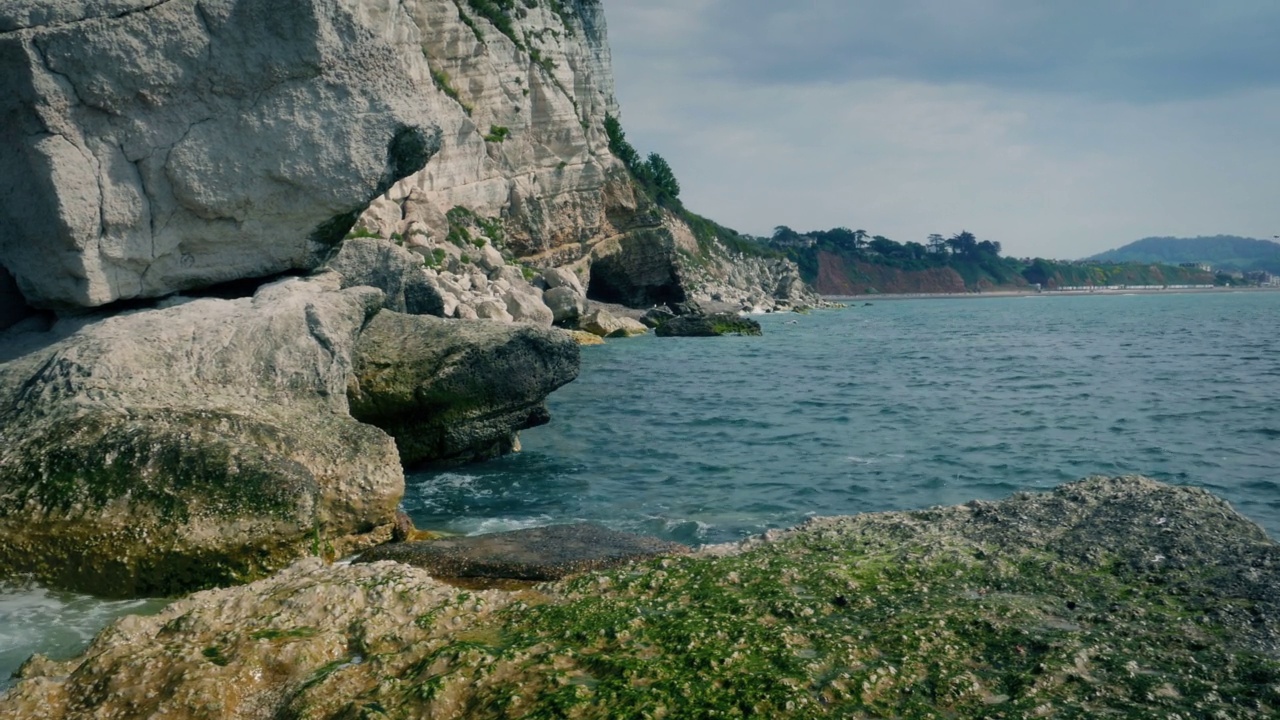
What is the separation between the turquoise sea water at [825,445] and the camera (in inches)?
417

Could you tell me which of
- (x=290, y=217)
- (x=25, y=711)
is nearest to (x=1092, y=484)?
(x=25, y=711)

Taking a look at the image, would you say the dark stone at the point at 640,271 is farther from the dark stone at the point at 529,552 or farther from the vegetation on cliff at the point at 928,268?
the vegetation on cliff at the point at 928,268

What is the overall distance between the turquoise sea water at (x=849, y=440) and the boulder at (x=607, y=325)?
11024mm

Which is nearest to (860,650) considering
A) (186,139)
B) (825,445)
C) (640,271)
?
(186,139)

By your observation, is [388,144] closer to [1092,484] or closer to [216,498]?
[216,498]

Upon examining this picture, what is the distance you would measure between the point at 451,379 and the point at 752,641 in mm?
7627

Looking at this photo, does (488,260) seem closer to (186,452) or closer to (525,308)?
(525,308)

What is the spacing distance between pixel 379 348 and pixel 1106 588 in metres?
8.85

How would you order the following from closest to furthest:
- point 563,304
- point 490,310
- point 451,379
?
point 451,379 < point 490,310 < point 563,304

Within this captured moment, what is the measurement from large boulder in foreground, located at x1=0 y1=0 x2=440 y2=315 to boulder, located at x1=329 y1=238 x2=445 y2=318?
12.1 ft

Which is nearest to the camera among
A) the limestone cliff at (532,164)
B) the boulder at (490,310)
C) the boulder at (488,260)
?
the boulder at (490,310)

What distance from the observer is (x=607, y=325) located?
41.7m

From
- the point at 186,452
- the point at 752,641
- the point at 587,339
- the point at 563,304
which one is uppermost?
the point at 186,452

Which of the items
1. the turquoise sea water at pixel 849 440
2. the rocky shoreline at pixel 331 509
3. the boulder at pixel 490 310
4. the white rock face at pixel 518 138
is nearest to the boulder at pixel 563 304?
the white rock face at pixel 518 138
